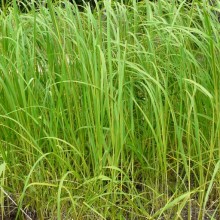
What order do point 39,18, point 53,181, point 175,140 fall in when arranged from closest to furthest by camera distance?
point 53,181 → point 175,140 → point 39,18

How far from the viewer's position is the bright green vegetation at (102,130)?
1.41 meters

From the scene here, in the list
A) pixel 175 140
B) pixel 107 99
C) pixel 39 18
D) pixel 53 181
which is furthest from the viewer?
pixel 39 18

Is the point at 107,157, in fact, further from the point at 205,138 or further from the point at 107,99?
the point at 205,138

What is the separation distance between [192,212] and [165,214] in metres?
0.12

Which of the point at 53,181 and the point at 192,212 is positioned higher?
the point at 53,181

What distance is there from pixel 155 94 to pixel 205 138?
23 centimetres

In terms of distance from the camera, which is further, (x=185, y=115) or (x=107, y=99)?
(x=185, y=115)

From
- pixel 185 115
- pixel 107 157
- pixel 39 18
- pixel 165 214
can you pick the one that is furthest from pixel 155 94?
pixel 39 18

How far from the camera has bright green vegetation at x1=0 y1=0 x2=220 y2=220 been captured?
1.41 meters

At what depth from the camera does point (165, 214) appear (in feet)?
4.89

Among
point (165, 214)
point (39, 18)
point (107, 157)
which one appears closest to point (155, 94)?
point (107, 157)

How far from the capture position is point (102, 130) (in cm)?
146

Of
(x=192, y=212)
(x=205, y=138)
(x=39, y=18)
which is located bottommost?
→ (x=192, y=212)

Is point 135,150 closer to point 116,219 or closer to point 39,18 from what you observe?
point 116,219
